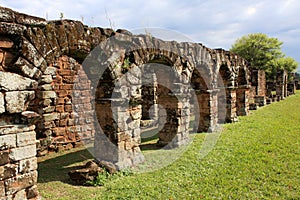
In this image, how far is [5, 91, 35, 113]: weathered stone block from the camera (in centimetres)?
435

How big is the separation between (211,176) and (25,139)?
13.7 ft

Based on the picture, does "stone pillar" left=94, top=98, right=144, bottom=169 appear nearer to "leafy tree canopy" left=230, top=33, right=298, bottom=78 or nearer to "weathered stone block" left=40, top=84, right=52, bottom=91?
"weathered stone block" left=40, top=84, right=52, bottom=91

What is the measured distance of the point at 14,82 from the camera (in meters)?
4.41

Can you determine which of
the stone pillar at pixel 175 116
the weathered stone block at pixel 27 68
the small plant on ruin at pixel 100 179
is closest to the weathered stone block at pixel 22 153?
the weathered stone block at pixel 27 68

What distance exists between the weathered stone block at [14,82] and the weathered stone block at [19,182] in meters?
1.52

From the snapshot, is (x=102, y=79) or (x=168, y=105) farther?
(x=168, y=105)

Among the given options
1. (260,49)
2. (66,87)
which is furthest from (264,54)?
(66,87)

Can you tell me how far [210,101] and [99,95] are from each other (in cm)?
587

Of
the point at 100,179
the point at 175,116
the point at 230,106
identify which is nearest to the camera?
the point at 100,179

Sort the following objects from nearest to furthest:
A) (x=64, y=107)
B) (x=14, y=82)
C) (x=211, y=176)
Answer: (x=14, y=82)
(x=211, y=176)
(x=64, y=107)

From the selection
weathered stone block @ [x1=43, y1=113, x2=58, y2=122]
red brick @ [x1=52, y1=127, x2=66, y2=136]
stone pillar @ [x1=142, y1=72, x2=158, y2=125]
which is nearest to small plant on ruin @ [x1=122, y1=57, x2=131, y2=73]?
weathered stone block @ [x1=43, y1=113, x2=58, y2=122]

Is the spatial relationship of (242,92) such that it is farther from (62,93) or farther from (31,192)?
(31,192)

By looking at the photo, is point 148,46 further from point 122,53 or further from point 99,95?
point 99,95

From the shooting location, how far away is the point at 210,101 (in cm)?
1117
